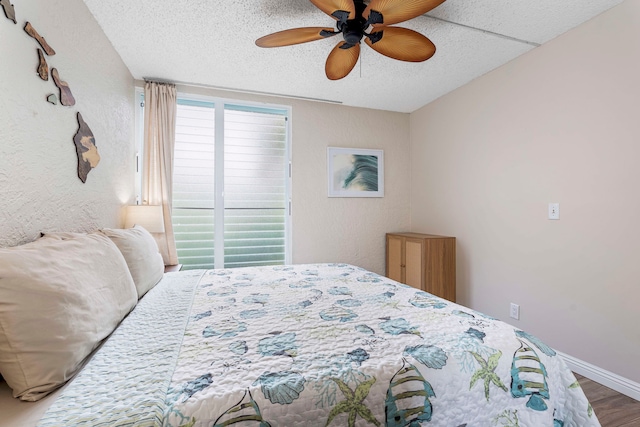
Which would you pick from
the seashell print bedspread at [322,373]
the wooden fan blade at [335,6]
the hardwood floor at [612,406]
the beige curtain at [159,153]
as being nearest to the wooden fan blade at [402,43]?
the wooden fan blade at [335,6]

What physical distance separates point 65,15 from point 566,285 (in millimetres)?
3699

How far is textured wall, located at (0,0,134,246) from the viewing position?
1249 millimetres

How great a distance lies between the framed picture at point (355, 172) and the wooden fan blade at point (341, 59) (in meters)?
1.42

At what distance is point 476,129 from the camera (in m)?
2.91

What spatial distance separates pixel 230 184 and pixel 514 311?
9.91 feet

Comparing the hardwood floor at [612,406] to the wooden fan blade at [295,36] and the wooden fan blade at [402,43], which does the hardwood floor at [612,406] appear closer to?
the wooden fan blade at [402,43]

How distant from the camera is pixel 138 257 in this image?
164cm

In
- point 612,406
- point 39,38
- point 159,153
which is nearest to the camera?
point 39,38

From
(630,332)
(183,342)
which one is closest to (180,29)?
(183,342)

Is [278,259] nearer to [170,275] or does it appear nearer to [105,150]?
[170,275]

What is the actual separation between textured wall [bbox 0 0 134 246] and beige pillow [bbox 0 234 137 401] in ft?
1.53

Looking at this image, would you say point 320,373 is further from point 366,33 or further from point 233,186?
point 233,186

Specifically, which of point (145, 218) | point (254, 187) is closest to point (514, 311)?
point (254, 187)

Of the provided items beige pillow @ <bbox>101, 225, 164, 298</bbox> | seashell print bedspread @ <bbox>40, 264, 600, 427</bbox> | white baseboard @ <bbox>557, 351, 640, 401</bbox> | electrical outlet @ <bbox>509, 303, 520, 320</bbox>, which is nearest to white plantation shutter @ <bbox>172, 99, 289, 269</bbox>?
beige pillow @ <bbox>101, 225, 164, 298</bbox>
